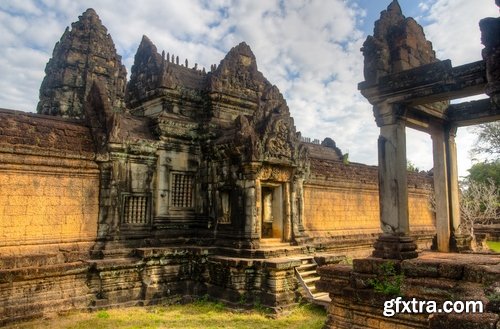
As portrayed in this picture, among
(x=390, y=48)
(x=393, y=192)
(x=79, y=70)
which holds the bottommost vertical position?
(x=393, y=192)

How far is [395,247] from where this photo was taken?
6098mm

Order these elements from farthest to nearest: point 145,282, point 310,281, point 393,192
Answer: point 310,281, point 145,282, point 393,192

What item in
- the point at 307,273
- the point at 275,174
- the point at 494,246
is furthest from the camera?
the point at 494,246

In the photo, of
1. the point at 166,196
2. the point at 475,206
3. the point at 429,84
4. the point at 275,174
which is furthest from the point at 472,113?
the point at 475,206

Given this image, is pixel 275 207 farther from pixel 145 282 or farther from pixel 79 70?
pixel 79 70

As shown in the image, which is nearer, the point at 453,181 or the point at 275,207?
the point at 453,181

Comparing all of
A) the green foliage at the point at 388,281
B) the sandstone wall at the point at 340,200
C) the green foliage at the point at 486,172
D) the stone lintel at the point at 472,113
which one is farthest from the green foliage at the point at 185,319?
the green foliage at the point at 486,172

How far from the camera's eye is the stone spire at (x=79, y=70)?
16.1 meters

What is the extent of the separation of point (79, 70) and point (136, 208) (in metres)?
8.79

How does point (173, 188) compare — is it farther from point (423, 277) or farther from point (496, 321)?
point (496, 321)

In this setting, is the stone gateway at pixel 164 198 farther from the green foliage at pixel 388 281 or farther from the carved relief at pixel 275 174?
the green foliage at pixel 388 281

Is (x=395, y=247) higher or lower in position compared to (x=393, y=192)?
lower

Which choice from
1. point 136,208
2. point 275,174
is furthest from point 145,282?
point 275,174

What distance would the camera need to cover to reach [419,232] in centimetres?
1864
